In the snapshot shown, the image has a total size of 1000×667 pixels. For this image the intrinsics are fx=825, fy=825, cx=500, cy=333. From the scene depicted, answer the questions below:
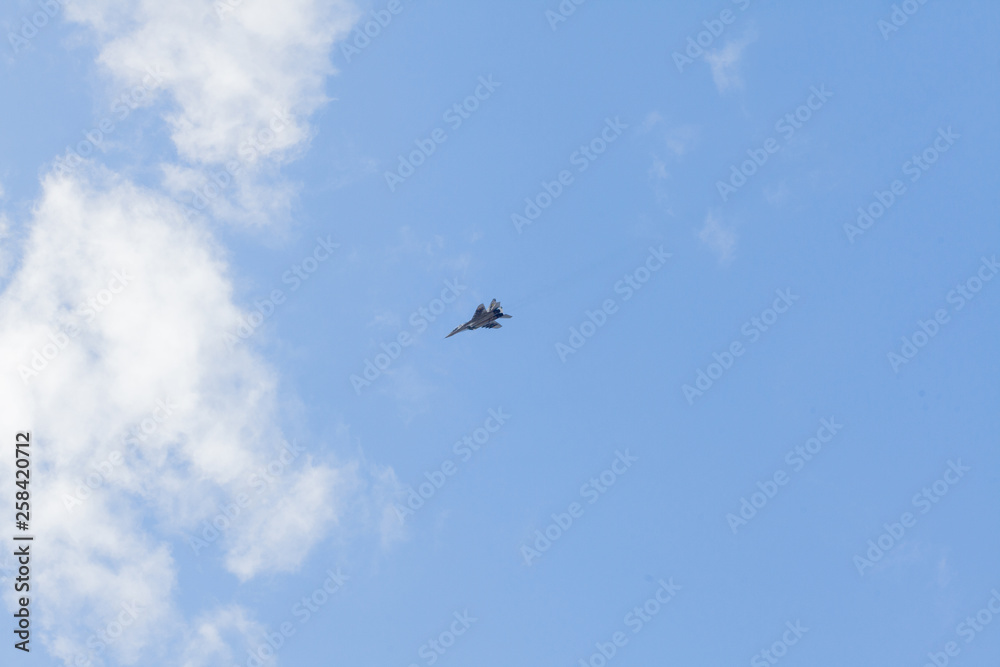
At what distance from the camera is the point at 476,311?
141 metres

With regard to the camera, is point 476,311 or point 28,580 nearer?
point 28,580

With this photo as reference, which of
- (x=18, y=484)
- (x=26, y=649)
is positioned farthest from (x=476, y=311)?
(x=26, y=649)

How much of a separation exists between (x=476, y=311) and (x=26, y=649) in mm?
80335

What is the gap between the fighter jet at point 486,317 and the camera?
455 feet

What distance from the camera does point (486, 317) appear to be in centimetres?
13988

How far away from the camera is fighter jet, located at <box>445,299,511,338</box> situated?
455ft

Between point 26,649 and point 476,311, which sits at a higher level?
point 476,311

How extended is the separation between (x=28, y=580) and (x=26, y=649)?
9.10 meters

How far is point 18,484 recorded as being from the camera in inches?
4252

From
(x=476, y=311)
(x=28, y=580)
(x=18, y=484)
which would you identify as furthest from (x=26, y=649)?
(x=476, y=311)

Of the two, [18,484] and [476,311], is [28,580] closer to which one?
[18,484]

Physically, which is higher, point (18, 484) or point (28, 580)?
point (18, 484)

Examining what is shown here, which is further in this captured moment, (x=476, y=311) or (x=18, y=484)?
(x=476, y=311)

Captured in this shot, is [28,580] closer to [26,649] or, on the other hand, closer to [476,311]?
[26,649]
